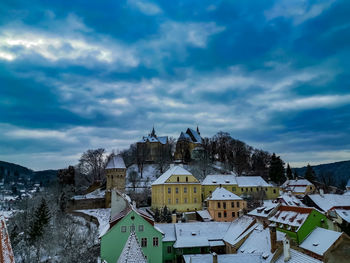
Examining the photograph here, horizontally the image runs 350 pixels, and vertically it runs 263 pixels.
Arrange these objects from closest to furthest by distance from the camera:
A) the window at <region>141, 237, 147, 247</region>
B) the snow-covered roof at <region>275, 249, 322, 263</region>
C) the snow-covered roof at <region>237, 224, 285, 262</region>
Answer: the snow-covered roof at <region>275, 249, 322, 263</region> → the snow-covered roof at <region>237, 224, 285, 262</region> → the window at <region>141, 237, 147, 247</region>

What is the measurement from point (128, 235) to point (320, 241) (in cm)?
1898

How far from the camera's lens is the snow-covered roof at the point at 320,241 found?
952 inches

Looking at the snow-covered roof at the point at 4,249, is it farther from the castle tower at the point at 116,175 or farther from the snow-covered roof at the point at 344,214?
the castle tower at the point at 116,175

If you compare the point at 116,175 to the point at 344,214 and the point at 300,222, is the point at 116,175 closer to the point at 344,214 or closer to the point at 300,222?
the point at 300,222

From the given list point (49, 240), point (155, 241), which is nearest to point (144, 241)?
point (155, 241)

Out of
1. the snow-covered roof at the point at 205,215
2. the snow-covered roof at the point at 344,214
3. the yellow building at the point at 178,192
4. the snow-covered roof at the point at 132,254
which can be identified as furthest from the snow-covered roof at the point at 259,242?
the yellow building at the point at 178,192

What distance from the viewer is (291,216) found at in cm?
3509

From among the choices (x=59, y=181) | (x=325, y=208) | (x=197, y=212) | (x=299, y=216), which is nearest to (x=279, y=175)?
(x=325, y=208)

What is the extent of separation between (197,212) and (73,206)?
1071 inches

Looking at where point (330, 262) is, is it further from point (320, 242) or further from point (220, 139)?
point (220, 139)

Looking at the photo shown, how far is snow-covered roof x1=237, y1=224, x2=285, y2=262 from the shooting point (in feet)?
84.9

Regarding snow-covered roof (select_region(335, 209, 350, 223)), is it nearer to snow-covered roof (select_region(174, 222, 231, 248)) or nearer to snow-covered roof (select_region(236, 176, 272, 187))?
snow-covered roof (select_region(236, 176, 272, 187))

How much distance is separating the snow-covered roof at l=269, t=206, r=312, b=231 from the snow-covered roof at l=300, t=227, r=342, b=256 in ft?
11.9

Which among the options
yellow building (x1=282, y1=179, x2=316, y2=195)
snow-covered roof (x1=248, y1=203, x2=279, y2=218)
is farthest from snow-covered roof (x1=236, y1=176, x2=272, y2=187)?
snow-covered roof (x1=248, y1=203, x2=279, y2=218)
